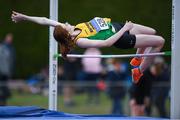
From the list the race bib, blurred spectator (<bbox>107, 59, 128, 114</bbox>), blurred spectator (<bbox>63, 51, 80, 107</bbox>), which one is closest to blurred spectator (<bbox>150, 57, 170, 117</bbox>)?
blurred spectator (<bbox>107, 59, 128, 114</bbox>)

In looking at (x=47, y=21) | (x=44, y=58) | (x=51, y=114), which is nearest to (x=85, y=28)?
(x=47, y=21)

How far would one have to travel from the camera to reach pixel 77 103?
18594 millimetres

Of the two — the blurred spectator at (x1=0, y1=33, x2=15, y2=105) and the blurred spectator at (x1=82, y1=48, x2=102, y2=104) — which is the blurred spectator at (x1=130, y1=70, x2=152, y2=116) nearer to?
the blurred spectator at (x1=82, y1=48, x2=102, y2=104)

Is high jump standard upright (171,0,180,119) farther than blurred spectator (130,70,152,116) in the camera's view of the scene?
No

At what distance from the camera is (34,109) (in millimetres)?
9727

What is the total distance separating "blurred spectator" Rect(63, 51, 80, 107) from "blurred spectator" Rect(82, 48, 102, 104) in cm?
24

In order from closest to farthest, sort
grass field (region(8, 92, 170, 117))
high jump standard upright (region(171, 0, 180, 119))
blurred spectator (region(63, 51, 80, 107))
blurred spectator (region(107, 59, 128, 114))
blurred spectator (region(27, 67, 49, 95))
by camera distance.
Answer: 1. high jump standard upright (region(171, 0, 180, 119))
2. blurred spectator (region(107, 59, 128, 114))
3. grass field (region(8, 92, 170, 117))
4. blurred spectator (region(63, 51, 80, 107))
5. blurred spectator (region(27, 67, 49, 95))

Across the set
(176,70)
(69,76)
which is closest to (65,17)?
(69,76)

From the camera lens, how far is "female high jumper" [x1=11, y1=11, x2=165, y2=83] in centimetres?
939

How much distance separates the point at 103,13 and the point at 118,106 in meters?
2.43

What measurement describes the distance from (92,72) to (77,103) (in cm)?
80

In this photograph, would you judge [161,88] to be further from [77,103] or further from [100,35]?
[100,35]

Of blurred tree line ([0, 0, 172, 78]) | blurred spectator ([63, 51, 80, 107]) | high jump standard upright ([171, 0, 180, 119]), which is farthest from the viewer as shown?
blurred spectator ([63, 51, 80, 107])

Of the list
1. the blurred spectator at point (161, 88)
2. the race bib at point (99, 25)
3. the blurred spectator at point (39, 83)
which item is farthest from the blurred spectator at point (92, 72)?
the race bib at point (99, 25)
